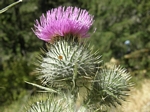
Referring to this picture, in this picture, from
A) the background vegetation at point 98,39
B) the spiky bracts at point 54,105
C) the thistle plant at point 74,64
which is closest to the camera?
the spiky bracts at point 54,105

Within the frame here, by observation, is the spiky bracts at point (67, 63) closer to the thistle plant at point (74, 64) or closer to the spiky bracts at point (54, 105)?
the thistle plant at point (74, 64)

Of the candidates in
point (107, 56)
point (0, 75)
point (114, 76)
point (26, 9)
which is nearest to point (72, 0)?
point (26, 9)

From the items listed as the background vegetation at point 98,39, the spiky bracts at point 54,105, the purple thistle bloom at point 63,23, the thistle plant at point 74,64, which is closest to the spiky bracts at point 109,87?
the thistle plant at point 74,64

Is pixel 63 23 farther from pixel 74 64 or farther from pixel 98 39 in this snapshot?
pixel 98 39

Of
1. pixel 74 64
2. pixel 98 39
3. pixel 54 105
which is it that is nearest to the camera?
pixel 54 105

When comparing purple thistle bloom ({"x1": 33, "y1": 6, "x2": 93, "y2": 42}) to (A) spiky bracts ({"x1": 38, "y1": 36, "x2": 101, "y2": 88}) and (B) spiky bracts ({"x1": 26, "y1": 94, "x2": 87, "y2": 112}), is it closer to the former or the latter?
(A) spiky bracts ({"x1": 38, "y1": 36, "x2": 101, "y2": 88})

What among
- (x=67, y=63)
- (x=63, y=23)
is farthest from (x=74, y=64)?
(x=63, y=23)

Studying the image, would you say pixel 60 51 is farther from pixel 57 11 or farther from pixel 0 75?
pixel 0 75
